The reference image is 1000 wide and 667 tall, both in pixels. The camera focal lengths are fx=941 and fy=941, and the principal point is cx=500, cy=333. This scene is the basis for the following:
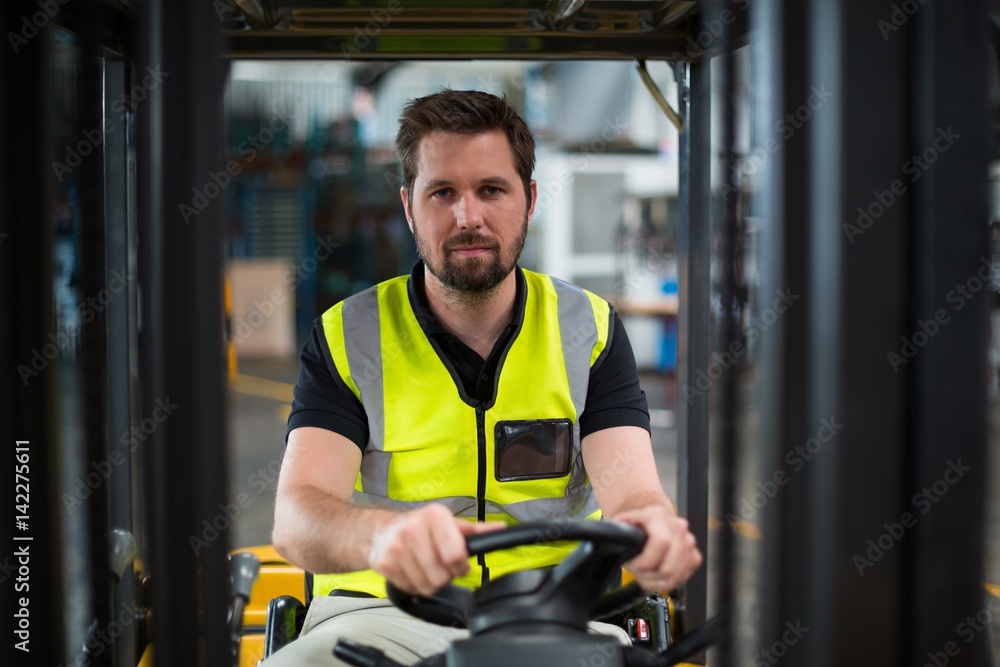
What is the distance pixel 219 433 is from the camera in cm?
107

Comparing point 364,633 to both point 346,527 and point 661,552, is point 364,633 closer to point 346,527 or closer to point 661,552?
point 346,527

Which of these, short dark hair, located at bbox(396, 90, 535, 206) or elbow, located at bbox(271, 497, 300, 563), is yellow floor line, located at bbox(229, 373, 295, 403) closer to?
short dark hair, located at bbox(396, 90, 535, 206)

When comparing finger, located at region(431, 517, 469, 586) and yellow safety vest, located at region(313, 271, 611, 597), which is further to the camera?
yellow safety vest, located at region(313, 271, 611, 597)

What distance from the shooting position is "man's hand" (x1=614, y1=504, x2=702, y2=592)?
1403 millimetres

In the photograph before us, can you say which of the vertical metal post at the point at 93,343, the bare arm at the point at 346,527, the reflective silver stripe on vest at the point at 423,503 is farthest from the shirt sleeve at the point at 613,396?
the vertical metal post at the point at 93,343

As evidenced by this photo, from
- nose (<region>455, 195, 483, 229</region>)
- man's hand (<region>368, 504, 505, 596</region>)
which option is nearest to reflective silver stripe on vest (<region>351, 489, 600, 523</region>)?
nose (<region>455, 195, 483, 229</region>)

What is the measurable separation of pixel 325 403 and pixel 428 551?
0.82 meters

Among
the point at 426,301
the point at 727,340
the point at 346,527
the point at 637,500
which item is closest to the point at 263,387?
the point at 426,301

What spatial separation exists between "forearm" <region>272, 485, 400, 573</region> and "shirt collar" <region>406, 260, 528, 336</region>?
47cm

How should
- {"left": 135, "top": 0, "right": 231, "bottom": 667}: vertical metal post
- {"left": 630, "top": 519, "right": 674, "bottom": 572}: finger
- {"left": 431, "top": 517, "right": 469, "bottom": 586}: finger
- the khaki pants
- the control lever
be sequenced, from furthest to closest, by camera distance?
1. the control lever
2. the khaki pants
3. {"left": 630, "top": 519, "right": 674, "bottom": 572}: finger
4. {"left": 431, "top": 517, "right": 469, "bottom": 586}: finger
5. {"left": 135, "top": 0, "right": 231, "bottom": 667}: vertical metal post

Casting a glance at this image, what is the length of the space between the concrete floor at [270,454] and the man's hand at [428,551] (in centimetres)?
159

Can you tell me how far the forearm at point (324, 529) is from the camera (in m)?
1.63

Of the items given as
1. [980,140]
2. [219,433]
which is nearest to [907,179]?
[980,140]

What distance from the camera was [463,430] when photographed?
206 cm
